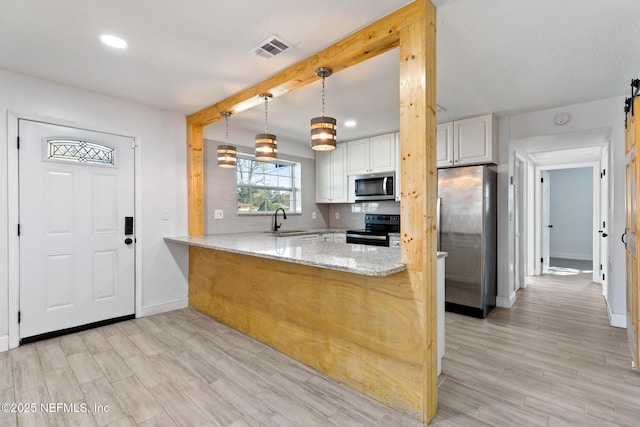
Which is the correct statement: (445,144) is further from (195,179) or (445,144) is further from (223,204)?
(195,179)

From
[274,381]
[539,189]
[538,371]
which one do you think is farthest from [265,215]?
[539,189]

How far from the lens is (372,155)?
489cm

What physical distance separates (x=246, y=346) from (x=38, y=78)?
3185 millimetres

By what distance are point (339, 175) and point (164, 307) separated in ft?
10.7

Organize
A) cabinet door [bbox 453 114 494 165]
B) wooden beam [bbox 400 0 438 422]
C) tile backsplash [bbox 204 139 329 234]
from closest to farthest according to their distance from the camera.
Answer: wooden beam [bbox 400 0 438 422], cabinet door [bbox 453 114 494 165], tile backsplash [bbox 204 139 329 234]

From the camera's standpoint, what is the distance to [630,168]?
8.74 feet

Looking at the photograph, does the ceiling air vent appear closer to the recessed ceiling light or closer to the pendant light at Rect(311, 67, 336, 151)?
the pendant light at Rect(311, 67, 336, 151)

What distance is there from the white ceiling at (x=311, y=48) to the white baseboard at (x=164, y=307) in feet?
7.87

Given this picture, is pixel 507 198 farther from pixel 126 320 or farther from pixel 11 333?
pixel 11 333

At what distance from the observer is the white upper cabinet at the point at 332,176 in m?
5.27

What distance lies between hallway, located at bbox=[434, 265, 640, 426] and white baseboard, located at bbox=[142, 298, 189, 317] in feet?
10.3

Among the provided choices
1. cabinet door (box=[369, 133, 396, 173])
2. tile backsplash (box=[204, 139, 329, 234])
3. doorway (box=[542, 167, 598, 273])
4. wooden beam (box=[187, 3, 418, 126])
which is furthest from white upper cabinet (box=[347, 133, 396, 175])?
doorway (box=[542, 167, 598, 273])

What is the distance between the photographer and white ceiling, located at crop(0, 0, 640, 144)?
74.5 inches

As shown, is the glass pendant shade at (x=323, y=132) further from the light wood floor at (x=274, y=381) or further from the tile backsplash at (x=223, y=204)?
the tile backsplash at (x=223, y=204)
